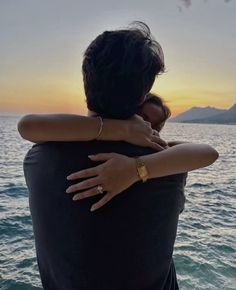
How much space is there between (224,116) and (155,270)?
500 ft

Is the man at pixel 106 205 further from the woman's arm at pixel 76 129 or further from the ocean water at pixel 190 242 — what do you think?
the ocean water at pixel 190 242

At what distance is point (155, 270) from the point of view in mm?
1208

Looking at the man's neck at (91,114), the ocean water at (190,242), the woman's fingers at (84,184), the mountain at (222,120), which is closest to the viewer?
the woman's fingers at (84,184)

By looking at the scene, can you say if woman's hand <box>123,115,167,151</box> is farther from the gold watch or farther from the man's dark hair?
the man's dark hair

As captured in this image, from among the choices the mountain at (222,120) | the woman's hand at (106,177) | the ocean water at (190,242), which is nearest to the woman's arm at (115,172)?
the woman's hand at (106,177)

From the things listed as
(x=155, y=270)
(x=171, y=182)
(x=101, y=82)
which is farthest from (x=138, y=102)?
(x=155, y=270)

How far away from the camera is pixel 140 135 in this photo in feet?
3.95

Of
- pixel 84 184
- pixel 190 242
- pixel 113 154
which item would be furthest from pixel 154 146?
pixel 190 242

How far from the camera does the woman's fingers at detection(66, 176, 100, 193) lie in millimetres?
1102

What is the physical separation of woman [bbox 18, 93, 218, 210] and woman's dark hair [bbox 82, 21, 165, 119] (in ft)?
0.26

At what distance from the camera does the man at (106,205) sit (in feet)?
3.68

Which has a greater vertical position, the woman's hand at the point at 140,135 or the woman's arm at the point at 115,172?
the woman's hand at the point at 140,135

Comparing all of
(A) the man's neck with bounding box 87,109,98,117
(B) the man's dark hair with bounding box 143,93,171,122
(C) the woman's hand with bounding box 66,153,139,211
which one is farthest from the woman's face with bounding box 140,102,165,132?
(C) the woman's hand with bounding box 66,153,139,211

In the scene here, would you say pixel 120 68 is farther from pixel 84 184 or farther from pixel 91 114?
pixel 84 184
